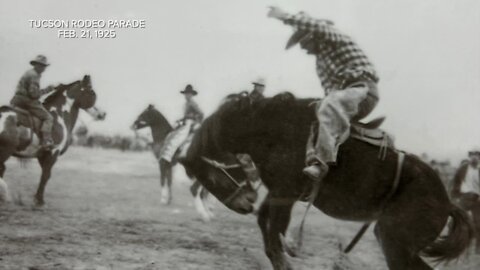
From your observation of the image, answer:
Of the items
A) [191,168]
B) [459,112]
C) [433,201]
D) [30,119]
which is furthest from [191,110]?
[433,201]

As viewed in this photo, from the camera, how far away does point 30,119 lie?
23.1 feet

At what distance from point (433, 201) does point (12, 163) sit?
5886mm

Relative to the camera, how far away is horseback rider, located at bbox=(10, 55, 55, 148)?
662cm

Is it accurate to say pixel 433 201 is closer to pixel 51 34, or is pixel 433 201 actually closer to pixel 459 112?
pixel 459 112

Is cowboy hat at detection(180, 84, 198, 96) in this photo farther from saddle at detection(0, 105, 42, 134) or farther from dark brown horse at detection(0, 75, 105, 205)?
saddle at detection(0, 105, 42, 134)

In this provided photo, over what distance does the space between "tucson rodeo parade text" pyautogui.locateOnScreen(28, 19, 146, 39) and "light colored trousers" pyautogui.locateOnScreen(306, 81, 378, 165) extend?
2.70m

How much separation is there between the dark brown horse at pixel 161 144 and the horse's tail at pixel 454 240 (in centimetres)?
382

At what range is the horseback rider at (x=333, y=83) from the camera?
13.5 ft

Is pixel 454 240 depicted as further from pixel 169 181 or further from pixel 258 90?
pixel 169 181

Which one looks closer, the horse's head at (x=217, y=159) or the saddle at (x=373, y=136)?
the saddle at (x=373, y=136)

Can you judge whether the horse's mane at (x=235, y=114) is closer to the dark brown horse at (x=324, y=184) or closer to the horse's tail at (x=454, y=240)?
the dark brown horse at (x=324, y=184)

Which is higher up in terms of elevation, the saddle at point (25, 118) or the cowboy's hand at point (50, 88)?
the cowboy's hand at point (50, 88)

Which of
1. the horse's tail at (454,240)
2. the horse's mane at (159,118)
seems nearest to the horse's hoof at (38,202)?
the horse's mane at (159,118)

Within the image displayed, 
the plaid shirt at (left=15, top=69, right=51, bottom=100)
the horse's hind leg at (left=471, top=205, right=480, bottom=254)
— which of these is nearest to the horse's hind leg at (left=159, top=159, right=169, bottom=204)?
the plaid shirt at (left=15, top=69, right=51, bottom=100)
